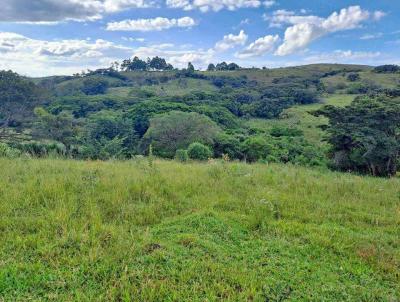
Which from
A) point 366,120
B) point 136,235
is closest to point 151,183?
point 136,235

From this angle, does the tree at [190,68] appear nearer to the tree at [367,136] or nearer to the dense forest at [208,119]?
the dense forest at [208,119]

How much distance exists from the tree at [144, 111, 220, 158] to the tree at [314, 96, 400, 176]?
22.6 m

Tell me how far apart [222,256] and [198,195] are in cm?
236

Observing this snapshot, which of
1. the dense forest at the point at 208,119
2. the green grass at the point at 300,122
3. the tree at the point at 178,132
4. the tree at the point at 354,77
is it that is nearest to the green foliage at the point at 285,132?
the dense forest at the point at 208,119

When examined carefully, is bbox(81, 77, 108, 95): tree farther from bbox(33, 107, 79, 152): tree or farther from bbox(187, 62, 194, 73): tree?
bbox(33, 107, 79, 152): tree

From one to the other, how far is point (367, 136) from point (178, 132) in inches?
1165

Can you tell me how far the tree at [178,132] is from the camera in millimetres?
48500

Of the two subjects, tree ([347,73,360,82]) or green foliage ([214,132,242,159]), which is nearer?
green foliage ([214,132,242,159])

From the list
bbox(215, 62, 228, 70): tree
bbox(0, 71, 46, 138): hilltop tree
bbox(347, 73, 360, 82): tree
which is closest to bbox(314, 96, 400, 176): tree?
bbox(0, 71, 46, 138): hilltop tree

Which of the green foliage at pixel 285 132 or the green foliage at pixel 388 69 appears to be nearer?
the green foliage at pixel 285 132

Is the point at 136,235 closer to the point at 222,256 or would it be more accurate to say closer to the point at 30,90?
the point at 222,256

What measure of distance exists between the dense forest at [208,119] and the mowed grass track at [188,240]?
2.60 m

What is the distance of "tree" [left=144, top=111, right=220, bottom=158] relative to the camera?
4850cm

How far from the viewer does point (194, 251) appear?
4188mm
